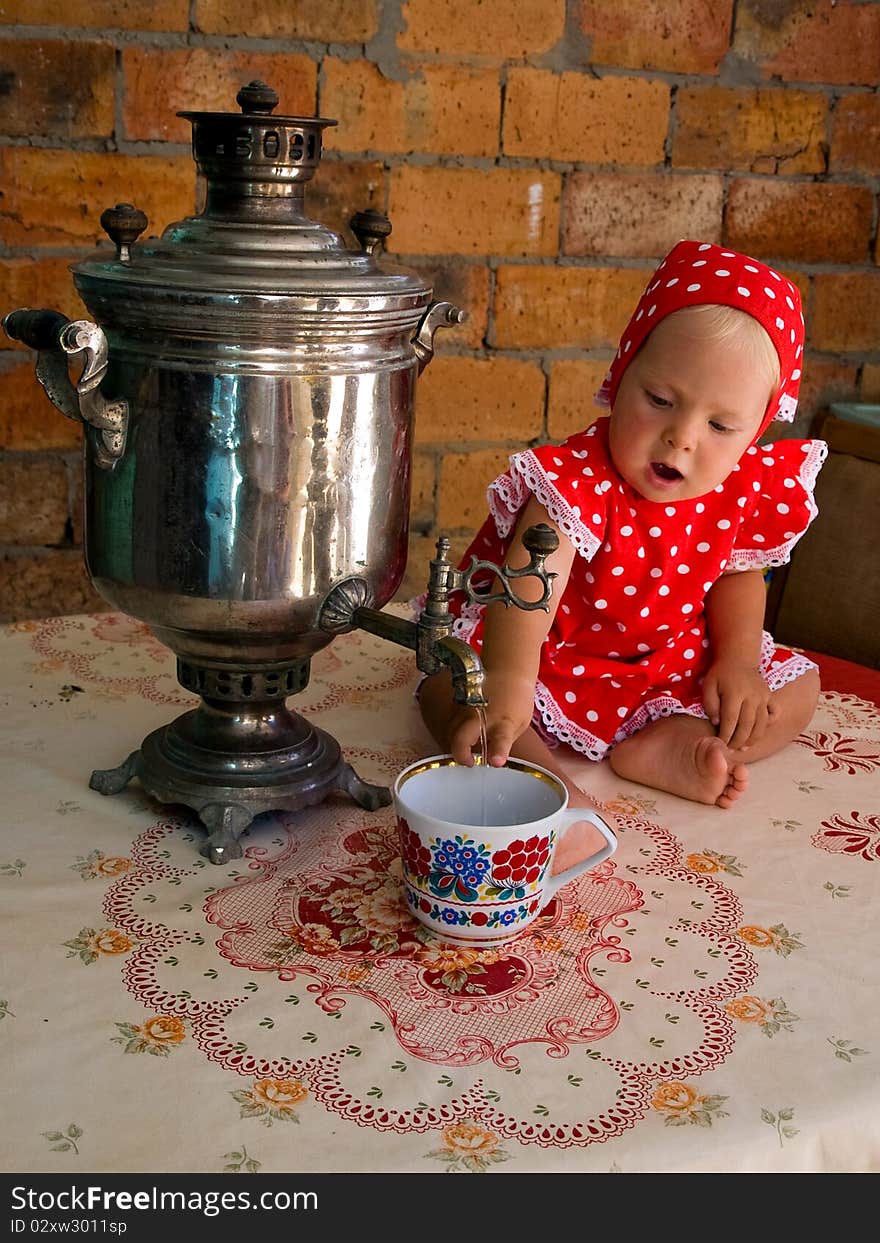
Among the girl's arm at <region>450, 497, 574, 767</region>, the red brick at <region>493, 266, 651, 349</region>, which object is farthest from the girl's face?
the red brick at <region>493, 266, 651, 349</region>

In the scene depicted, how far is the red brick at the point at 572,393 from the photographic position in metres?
1.93

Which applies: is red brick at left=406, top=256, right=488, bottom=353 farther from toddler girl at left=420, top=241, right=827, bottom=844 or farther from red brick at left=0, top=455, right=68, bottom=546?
toddler girl at left=420, top=241, right=827, bottom=844

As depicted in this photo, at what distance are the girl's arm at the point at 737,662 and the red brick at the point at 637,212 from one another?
808 mm

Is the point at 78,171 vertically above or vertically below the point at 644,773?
above

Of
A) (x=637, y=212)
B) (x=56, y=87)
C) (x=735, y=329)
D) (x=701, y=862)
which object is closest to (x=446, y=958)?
(x=701, y=862)

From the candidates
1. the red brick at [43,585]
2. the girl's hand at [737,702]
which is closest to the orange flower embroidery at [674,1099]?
the girl's hand at [737,702]

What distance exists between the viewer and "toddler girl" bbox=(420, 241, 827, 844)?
3.57 feet

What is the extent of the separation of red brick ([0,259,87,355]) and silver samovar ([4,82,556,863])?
84 centimetres

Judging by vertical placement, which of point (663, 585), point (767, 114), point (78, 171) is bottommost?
point (663, 585)

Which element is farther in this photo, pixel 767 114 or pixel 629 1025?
pixel 767 114

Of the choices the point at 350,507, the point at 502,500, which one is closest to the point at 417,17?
the point at 502,500

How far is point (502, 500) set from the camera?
1.18m
